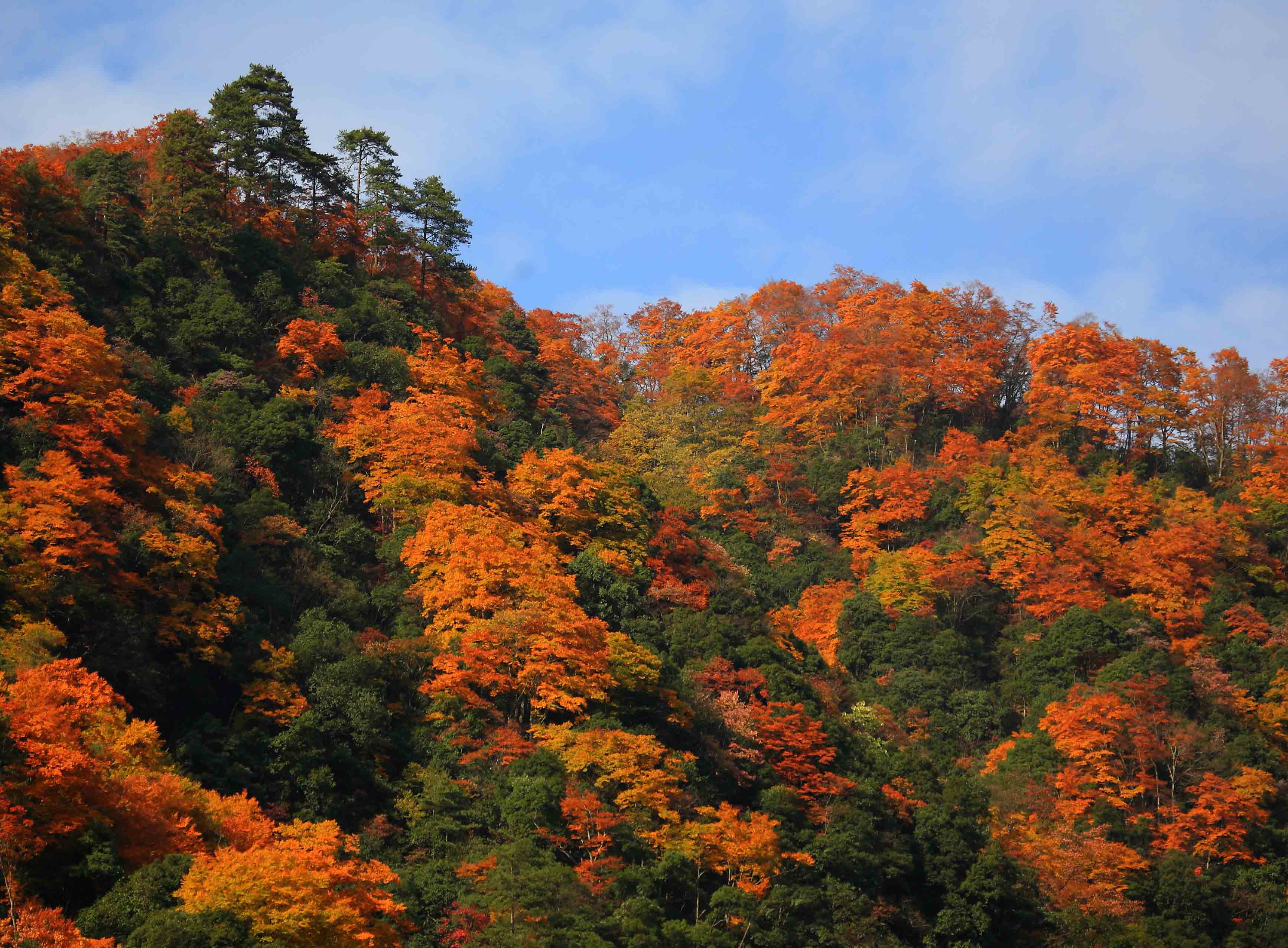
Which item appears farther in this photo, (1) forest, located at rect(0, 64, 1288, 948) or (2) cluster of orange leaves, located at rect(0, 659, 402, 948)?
(1) forest, located at rect(0, 64, 1288, 948)

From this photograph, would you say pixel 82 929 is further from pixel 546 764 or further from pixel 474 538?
pixel 474 538

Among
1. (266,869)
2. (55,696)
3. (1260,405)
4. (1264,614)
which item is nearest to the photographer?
(266,869)

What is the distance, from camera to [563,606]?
3341cm

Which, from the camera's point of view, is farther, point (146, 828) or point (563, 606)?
point (563, 606)

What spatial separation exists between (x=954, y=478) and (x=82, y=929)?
3883cm

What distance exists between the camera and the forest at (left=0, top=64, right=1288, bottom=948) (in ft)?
83.8

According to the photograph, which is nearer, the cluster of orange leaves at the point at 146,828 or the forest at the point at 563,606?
the cluster of orange leaves at the point at 146,828

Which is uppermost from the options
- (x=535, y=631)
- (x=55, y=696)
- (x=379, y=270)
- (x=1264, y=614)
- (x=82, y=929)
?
(x=379, y=270)

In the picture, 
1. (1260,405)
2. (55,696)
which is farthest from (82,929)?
(1260,405)

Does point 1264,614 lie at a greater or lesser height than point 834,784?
greater

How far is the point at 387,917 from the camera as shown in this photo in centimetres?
2450

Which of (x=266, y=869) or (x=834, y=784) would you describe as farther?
(x=834, y=784)

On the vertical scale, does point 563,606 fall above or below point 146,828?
above

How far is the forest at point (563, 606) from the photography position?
25.5 meters
